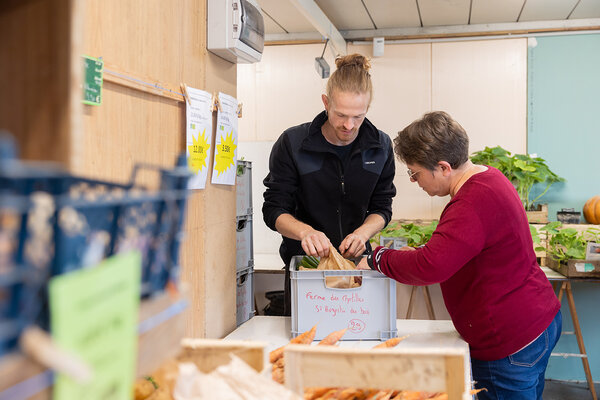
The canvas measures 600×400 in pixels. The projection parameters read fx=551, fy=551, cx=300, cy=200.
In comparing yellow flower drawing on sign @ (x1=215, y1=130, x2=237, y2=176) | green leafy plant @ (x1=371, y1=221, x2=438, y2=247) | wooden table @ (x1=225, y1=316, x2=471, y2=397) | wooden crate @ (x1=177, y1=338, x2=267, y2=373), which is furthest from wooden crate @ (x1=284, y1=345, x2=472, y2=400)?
green leafy plant @ (x1=371, y1=221, x2=438, y2=247)

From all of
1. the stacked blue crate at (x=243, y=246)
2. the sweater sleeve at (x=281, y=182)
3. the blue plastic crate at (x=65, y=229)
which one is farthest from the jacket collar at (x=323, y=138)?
the blue plastic crate at (x=65, y=229)

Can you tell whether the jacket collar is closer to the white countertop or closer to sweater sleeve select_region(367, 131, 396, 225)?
sweater sleeve select_region(367, 131, 396, 225)

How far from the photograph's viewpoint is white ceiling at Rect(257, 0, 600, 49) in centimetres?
481

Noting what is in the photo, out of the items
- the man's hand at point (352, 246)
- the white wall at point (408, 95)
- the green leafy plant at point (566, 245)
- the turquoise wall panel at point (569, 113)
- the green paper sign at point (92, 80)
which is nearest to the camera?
the green paper sign at point (92, 80)

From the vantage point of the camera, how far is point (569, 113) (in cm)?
530

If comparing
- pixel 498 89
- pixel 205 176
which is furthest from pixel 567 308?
pixel 205 176

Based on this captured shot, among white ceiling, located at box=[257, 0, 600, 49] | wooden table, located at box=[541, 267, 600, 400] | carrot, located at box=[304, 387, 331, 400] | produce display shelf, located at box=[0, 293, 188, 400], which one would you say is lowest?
wooden table, located at box=[541, 267, 600, 400]

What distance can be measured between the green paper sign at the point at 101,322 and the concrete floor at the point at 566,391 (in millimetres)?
4538

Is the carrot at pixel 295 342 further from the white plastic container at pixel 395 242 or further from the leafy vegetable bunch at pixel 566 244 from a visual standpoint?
the leafy vegetable bunch at pixel 566 244

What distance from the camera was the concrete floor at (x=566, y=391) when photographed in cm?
434

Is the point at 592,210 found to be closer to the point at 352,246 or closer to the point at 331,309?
the point at 352,246

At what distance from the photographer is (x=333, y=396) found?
4.26ft

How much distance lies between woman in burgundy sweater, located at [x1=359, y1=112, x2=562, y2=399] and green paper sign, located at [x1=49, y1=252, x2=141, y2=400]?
58.0 inches

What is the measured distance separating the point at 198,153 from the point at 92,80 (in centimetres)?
63
